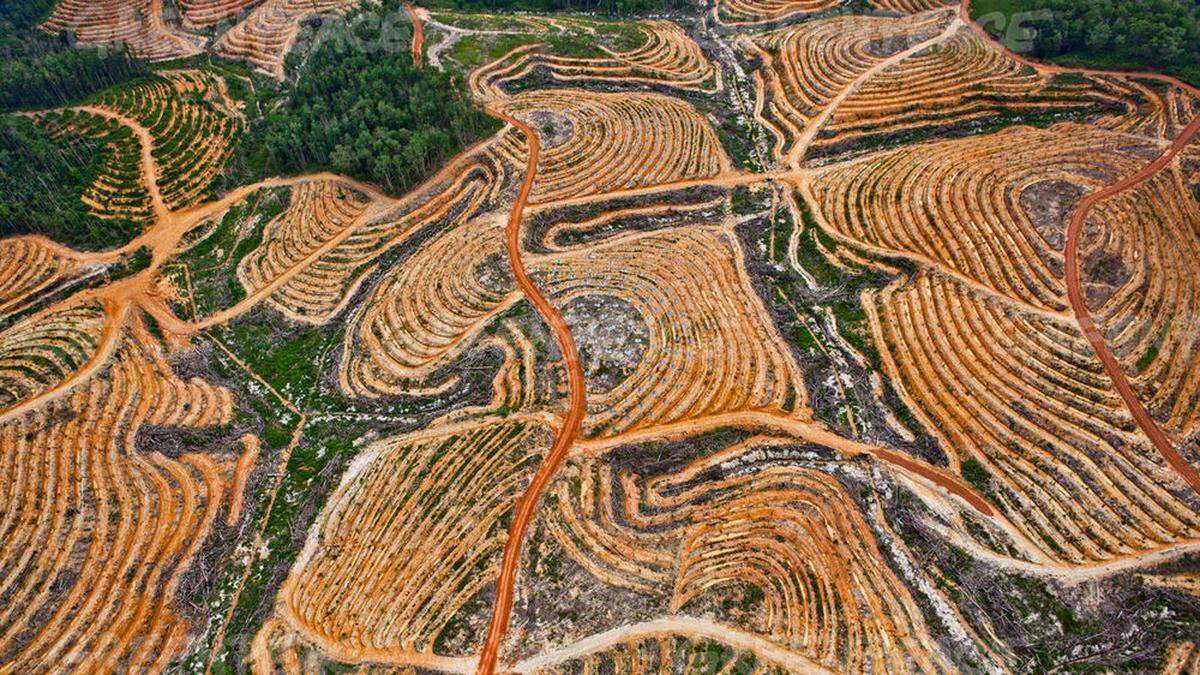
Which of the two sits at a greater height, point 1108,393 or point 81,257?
point 81,257

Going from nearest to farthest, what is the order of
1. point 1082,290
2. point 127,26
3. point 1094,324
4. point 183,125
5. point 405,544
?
point 405,544
point 1094,324
point 1082,290
point 183,125
point 127,26

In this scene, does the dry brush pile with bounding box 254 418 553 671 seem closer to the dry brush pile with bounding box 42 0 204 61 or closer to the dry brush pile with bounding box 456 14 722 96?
the dry brush pile with bounding box 456 14 722 96

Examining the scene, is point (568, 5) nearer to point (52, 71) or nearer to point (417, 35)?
point (417, 35)

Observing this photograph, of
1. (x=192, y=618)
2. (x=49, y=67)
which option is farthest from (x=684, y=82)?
(x=49, y=67)

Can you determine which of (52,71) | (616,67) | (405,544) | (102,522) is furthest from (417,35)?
(405,544)

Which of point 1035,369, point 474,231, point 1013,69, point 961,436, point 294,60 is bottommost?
point 961,436

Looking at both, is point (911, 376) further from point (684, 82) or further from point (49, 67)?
point (49, 67)

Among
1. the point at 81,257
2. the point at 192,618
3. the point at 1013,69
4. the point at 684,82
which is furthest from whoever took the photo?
the point at 684,82
